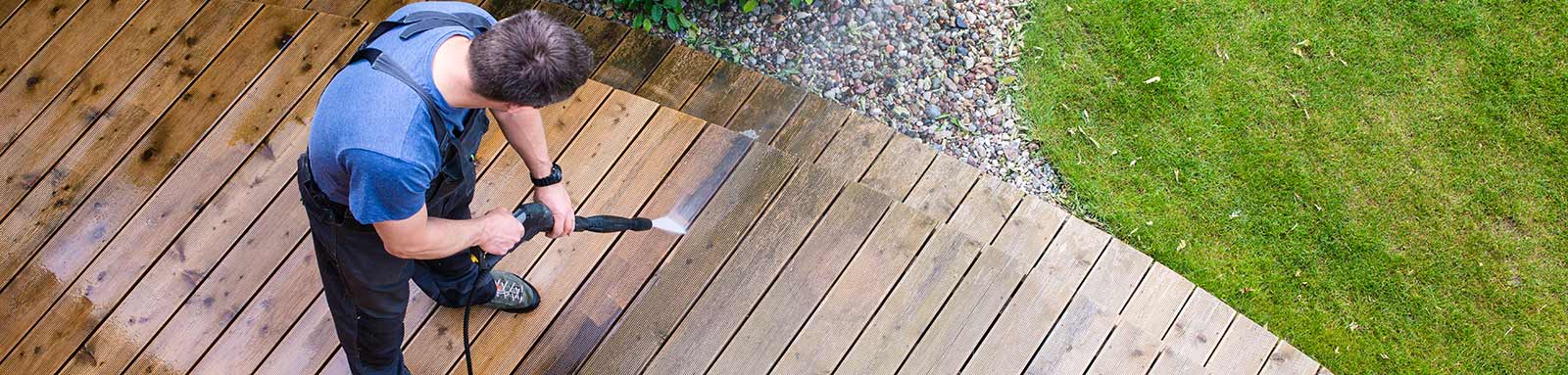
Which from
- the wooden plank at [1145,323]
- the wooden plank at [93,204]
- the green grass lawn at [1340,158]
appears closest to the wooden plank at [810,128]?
the green grass lawn at [1340,158]

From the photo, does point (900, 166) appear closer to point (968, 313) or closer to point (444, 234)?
point (968, 313)

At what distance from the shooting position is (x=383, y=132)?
1.87m

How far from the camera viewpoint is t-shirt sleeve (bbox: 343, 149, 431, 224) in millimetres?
1868

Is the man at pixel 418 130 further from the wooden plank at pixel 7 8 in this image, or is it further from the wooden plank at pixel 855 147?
the wooden plank at pixel 7 8

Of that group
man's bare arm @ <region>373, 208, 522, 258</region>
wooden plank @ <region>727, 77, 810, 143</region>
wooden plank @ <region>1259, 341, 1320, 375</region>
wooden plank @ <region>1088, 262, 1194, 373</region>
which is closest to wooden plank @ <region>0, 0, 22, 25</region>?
man's bare arm @ <region>373, 208, 522, 258</region>

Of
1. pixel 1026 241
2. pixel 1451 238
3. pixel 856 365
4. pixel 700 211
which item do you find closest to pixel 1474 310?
pixel 1451 238

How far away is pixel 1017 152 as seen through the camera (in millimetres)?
3879

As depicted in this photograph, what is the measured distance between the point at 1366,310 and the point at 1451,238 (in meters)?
0.47

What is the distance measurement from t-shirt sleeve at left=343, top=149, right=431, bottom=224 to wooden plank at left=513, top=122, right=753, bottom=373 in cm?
107

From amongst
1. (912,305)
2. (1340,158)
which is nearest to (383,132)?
(912,305)

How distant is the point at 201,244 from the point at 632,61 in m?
1.48

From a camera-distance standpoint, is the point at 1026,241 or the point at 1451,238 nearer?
the point at 1026,241

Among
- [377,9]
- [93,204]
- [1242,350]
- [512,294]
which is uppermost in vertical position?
[1242,350]

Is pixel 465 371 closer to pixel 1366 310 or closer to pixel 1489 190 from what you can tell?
pixel 1366 310
